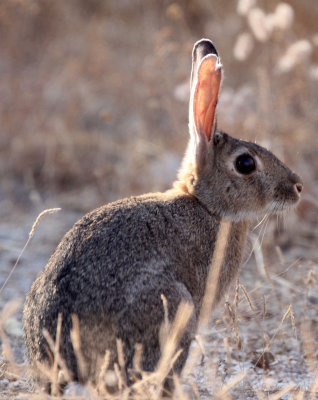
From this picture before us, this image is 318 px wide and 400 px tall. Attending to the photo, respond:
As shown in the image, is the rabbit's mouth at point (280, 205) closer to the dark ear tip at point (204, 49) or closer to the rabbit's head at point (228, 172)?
the rabbit's head at point (228, 172)

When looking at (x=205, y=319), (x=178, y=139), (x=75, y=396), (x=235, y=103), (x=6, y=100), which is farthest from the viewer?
(x=6, y=100)

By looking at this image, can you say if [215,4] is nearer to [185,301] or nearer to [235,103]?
[235,103]

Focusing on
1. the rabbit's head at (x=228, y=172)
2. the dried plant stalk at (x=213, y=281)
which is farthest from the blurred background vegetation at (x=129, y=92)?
the dried plant stalk at (x=213, y=281)

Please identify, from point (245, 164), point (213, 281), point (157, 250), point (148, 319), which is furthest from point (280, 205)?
point (148, 319)

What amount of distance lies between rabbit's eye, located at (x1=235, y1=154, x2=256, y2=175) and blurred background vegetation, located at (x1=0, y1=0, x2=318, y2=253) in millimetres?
1508

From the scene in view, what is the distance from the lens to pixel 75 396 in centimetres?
281

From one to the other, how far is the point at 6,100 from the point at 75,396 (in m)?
5.13

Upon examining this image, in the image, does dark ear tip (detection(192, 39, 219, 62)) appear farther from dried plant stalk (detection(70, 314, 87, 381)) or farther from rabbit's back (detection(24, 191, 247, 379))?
dried plant stalk (detection(70, 314, 87, 381))

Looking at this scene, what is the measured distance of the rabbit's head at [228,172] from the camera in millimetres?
3715

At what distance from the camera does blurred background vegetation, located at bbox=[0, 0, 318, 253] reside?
5.90 meters

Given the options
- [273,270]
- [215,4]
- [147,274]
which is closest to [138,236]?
[147,274]

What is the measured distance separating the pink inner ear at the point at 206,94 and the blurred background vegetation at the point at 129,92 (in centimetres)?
155

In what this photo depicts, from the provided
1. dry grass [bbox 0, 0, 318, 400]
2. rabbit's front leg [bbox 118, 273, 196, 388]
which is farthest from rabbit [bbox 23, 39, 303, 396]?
dry grass [bbox 0, 0, 318, 400]

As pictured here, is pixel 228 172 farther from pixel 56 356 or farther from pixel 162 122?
pixel 162 122
